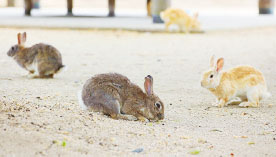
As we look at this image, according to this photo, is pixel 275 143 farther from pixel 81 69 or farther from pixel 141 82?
pixel 81 69

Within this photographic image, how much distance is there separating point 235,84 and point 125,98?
1.57 metres

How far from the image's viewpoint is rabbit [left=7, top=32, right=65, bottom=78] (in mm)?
7797

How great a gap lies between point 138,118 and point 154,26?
9.94m

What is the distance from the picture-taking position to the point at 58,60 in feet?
25.9

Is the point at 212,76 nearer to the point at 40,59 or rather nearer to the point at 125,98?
the point at 125,98

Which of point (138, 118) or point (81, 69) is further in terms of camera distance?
point (81, 69)

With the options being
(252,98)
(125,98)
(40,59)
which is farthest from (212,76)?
(40,59)

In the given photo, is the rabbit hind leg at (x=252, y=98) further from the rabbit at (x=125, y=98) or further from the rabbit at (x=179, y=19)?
the rabbit at (x=179, y=19)

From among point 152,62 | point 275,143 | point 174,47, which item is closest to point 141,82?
point 152,62

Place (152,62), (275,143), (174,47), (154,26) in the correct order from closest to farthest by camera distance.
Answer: (275,143) < (152,62) < (174,47) < (154,26)

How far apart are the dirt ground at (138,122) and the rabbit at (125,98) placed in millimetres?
123

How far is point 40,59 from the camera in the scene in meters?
7.81

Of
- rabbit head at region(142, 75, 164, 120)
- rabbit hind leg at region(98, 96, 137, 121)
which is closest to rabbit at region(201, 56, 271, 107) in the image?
rabbit head at region(142, 75, 164, 120)

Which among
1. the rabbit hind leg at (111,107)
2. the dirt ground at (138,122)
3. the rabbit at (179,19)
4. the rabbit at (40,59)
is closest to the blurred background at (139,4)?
the rabbit at (179,19)
